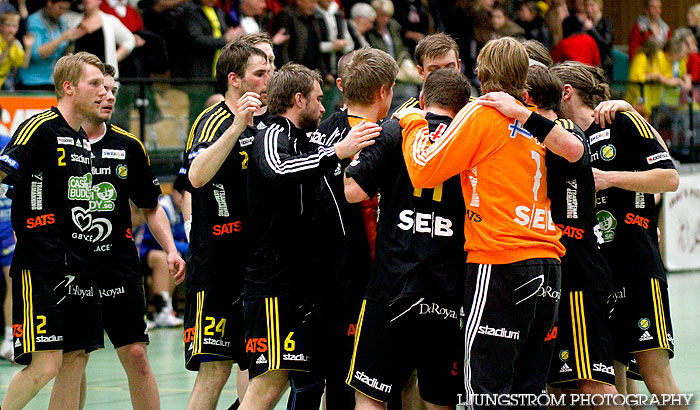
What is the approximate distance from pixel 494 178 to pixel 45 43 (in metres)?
7.80

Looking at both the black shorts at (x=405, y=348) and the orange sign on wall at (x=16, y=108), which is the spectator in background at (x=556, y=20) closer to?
the orange sign on wall at (x=16, y=108)

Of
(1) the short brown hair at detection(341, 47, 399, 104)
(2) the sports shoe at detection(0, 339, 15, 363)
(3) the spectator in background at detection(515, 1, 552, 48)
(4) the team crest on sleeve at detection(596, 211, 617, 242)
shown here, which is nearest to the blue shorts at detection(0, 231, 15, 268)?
(2) the sports shoe at detection(0, 339, 15, 363)

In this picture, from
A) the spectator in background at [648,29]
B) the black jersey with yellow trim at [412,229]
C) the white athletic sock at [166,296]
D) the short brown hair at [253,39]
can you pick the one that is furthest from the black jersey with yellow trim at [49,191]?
the spectator in background at [648,29]

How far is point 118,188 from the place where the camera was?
21.4 feet

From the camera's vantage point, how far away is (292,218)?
18.4 feet

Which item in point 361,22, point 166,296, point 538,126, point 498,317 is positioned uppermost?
point 361,22

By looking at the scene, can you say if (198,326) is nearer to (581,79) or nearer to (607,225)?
(607,225)

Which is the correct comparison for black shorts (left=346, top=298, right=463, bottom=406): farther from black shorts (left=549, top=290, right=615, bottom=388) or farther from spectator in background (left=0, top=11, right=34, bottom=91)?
spectator in background (left=0, top=11, right=34, bottom=91)

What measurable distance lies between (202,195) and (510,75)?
2.00m

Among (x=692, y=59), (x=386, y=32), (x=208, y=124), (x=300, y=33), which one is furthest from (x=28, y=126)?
(x=692, y=59)

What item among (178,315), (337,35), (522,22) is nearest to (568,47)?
(522,22)

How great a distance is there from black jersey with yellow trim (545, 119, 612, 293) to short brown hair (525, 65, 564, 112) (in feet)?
0.34

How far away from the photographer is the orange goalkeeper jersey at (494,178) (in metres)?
4.73

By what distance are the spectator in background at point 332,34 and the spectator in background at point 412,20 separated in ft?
5.86
